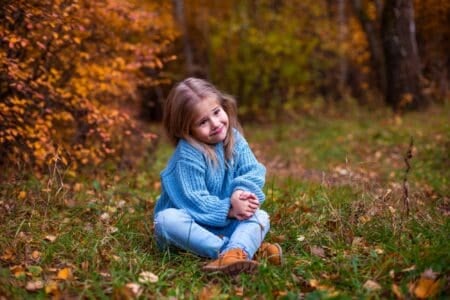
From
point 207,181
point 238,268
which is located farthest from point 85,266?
point 207,181

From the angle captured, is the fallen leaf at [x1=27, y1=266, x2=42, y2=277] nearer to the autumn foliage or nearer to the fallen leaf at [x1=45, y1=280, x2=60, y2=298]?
the fallen leaf at [x1=45, y1=280, x2=60, y2=298]

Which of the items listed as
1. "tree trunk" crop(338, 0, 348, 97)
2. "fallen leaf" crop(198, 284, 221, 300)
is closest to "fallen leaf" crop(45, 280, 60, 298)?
"fallen leaf" crop(198, 284, 221, 300)

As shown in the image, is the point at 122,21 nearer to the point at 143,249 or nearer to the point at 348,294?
the point at 143,249

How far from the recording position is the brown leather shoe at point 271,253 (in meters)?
2.95

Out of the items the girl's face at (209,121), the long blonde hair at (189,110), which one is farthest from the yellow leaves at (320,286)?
the girl's face at (209,121)

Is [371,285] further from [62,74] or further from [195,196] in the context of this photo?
[62,74]

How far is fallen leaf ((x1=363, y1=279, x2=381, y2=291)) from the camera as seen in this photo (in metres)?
2.49

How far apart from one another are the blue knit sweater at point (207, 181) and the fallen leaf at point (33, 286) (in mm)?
887

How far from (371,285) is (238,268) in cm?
64

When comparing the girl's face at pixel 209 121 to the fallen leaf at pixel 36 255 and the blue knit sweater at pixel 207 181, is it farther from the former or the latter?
the fallen leaf at pixel 36 255

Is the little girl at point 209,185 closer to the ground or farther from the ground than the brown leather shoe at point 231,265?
farther from the ground

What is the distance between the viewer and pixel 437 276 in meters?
2.51

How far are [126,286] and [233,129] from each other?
1314mm

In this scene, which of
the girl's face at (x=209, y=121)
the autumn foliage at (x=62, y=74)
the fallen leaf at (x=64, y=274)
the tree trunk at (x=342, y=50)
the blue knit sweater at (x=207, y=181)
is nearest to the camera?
the fallen leaf at (x=64, y=274)
